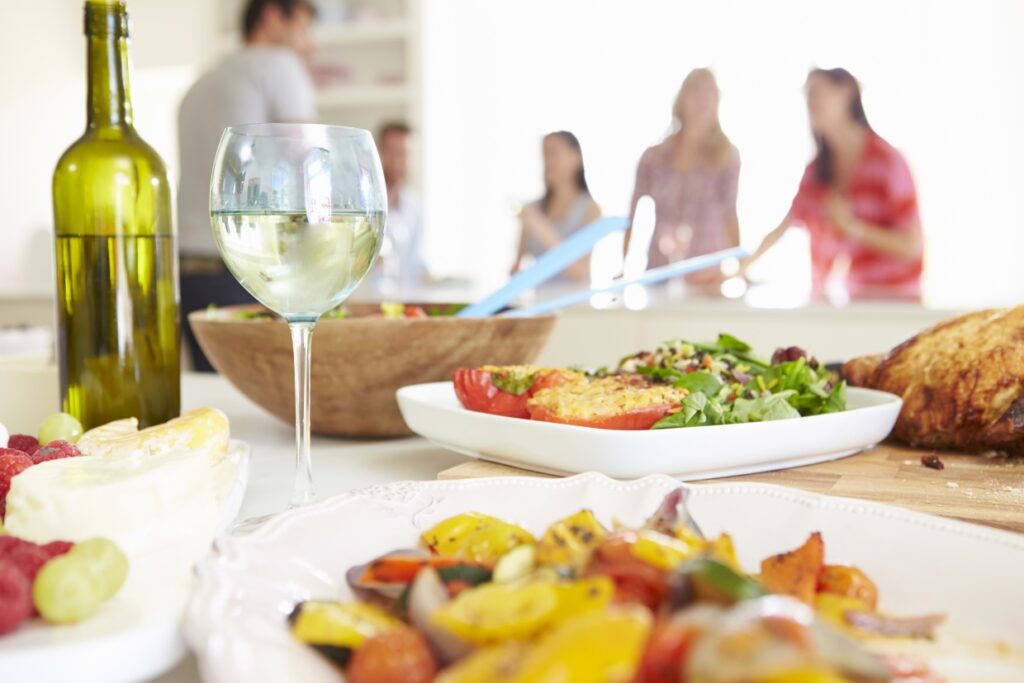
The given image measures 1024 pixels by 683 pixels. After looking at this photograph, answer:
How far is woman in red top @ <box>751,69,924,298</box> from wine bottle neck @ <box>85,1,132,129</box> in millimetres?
3064

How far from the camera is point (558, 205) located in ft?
17.9

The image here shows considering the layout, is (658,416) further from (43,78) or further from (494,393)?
(43,78)

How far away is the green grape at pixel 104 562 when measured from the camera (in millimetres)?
542

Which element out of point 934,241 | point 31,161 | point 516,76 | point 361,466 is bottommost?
point 361,466

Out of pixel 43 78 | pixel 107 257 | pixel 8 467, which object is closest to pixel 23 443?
pixel 8 467

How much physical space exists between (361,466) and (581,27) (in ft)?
22.1

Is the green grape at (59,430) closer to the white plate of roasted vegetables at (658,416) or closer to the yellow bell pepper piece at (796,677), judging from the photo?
the white plate of roasted vegetables at (658,416)

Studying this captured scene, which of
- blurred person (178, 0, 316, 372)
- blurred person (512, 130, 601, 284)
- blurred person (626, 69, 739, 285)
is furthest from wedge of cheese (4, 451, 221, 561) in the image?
blurred person (512, 130, 601, 284)

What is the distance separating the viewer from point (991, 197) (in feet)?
21.2

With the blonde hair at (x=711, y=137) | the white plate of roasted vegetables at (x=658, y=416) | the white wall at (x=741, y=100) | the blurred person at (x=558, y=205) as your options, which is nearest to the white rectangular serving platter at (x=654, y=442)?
the white plate of roasted vegetables at (x=658, y=416)

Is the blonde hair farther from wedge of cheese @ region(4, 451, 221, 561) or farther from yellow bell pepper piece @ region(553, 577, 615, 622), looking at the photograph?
yellow bell pepper piece @ region(553, 577, 615, 622)

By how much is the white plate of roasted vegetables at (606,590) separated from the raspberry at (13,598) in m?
0.10

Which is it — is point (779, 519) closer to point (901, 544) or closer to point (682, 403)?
point (901, 544)

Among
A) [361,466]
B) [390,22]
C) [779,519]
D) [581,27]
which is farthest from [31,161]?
[779,519]
